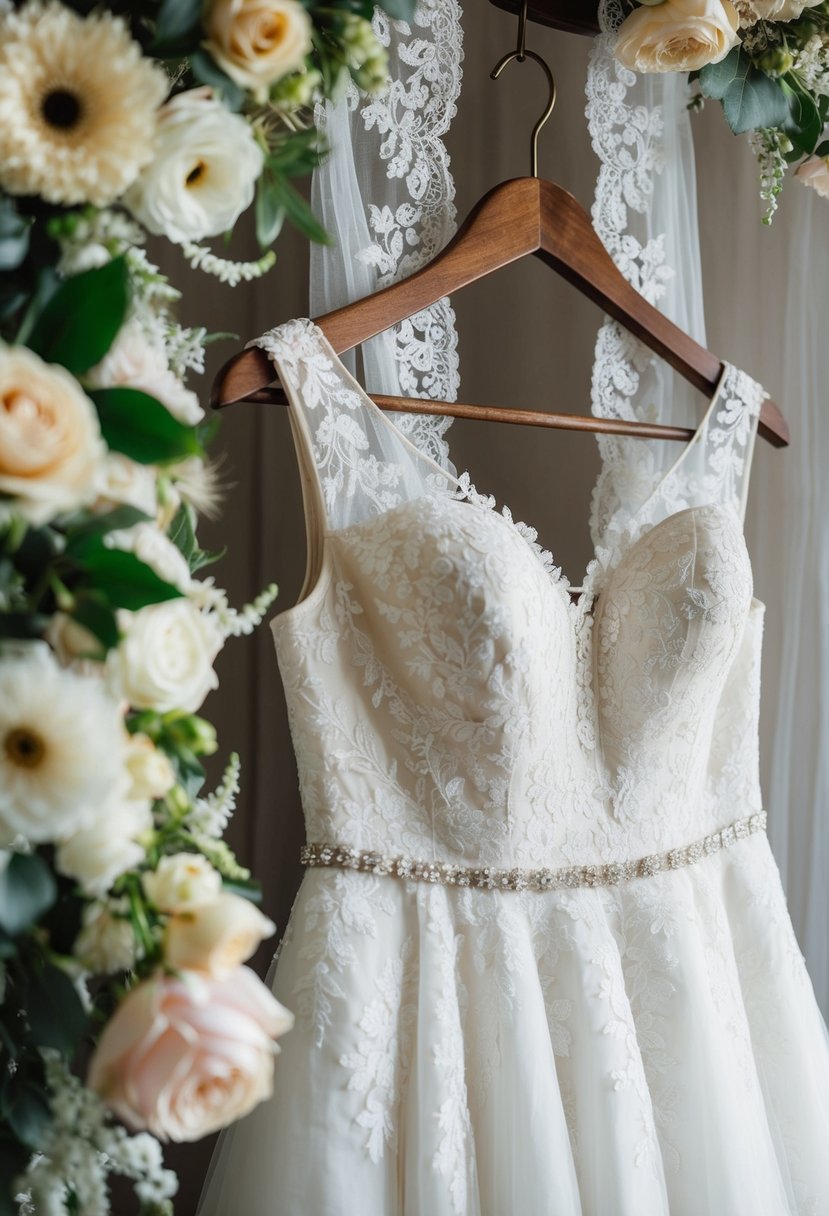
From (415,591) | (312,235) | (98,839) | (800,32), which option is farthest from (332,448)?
(800,32)

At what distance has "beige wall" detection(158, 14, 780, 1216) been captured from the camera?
1.54 m

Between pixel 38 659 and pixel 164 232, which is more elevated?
pixel 164 232

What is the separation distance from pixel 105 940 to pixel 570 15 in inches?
50.3

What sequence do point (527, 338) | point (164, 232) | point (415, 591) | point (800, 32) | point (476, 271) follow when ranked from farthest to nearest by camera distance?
point (527, 338)
point (800, 32)
point (476, 271)
point (415, 591)
point (164, 232)

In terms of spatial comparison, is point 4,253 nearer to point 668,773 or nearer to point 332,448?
point 332,448

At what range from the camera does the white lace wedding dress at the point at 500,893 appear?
1.06 meters

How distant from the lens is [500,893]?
3.81ft

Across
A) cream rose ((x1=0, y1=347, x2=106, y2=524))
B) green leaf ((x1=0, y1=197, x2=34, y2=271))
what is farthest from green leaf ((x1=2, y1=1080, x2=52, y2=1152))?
green leaf ((x1=0, y1=197, x2=34, y2=271))

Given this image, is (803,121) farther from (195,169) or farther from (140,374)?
(140,374)

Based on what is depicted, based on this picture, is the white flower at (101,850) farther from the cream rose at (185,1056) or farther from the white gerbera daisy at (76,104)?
the white gerbera daisy at (76,104)

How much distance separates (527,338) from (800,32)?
0.52 metres

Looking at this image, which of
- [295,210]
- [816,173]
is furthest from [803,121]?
[295,210]

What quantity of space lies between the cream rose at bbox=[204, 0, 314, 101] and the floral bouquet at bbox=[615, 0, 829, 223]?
2.31ft

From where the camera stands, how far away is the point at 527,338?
5.44 ft
